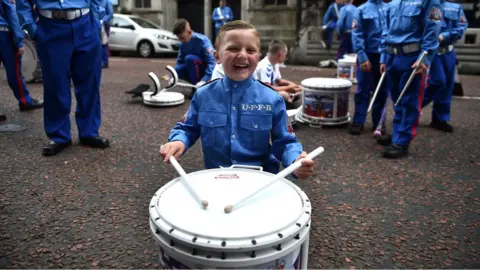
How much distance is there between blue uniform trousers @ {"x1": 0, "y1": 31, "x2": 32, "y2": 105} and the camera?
5.44m

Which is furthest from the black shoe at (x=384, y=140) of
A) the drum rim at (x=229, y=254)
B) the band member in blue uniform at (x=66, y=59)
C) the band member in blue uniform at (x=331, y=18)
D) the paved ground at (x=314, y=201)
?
the band member in blue uniform at (x=331, y=18)

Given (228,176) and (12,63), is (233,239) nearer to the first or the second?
(228,176)

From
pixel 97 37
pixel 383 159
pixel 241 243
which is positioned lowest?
pixel 383 159

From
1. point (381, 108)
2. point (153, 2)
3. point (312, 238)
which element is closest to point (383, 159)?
point (381, 108)

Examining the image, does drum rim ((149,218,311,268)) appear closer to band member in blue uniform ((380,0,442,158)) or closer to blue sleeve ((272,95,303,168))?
blue sleeve ((272,95,303,168))

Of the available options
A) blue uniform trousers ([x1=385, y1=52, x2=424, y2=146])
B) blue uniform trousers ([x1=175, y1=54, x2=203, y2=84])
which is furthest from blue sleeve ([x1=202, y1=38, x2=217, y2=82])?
blue uniform trousers ([x1=385, y1=52, x2=424, y2=146])

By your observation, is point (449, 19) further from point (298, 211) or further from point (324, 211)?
point (298, 211)

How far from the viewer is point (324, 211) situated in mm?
2900

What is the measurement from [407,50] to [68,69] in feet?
10.5

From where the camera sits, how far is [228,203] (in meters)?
1.45

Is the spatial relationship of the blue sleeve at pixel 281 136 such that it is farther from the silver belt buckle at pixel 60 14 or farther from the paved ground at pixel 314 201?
the silver belt buckle at pixel 60 14

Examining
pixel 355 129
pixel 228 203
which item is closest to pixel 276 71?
pixel 355 129

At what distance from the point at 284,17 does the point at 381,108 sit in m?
11.8

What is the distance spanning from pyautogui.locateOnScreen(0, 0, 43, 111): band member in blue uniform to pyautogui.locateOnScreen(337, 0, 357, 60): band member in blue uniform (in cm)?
663
